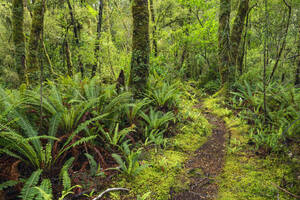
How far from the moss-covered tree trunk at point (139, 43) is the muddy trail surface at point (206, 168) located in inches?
92.9

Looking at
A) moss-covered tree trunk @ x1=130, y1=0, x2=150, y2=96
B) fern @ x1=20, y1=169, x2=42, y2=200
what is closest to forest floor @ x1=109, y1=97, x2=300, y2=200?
fern @ x1=20, y1=169, x2=42, y2=200

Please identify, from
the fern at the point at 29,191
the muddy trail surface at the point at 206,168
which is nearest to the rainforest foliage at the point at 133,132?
the fern at the point at 29,191

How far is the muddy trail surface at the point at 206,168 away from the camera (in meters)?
2.45

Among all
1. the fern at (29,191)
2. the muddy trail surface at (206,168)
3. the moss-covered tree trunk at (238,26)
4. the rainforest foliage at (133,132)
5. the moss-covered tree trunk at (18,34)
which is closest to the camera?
the fern at (29,191)

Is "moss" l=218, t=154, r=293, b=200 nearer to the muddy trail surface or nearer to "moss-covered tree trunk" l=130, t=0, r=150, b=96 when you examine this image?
the muddy trail surface

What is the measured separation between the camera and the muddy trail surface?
2449 mm

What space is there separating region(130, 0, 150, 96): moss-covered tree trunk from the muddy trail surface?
2.36 m

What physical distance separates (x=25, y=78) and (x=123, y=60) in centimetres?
357

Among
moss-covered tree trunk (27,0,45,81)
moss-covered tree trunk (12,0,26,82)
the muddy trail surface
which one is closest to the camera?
the muddy trail surface

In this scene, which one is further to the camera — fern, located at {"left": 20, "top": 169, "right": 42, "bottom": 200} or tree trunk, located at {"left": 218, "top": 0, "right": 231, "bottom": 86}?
tree trunk, located at {"left": 218, "top": 0, "right": 231, "bottom": 86}

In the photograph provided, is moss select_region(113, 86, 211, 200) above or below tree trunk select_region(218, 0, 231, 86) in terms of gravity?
below

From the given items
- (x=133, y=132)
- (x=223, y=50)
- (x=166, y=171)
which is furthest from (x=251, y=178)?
(x=223, y=50)

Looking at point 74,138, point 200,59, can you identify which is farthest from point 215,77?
point 74,138

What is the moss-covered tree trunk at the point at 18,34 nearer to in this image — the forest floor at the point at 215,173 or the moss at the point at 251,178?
the forest floor at the point at 215,173
